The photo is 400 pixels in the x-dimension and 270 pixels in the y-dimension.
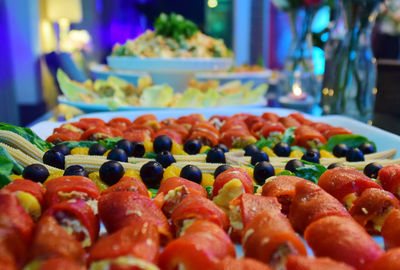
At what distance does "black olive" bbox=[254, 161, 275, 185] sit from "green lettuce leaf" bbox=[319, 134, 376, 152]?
0.53m

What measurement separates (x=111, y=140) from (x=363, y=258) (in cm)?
107

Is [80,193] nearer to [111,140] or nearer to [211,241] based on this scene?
[211,241]

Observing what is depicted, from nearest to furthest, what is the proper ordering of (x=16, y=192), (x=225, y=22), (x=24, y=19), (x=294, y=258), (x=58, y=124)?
1. (x=294, y=258)
2. (x=16, y=192)
3. (x=58, y=124)
4. (x=24, y=19)
5. (x=225, y=22)

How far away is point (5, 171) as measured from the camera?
102cm

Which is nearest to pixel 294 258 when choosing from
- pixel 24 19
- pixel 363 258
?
pixel 363 258

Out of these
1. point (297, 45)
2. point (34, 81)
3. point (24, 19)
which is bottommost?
point (34, 81)

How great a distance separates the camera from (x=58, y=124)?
1.92 m

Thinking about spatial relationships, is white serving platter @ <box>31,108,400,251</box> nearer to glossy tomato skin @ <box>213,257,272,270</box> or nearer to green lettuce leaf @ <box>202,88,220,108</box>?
green lettuce leaf @ <box>202,88,220,108</box>

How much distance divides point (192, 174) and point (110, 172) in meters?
0.24

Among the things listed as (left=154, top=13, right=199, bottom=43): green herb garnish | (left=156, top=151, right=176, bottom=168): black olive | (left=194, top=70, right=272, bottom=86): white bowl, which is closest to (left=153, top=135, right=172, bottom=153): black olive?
(left=156, top=151, right=176, bottom=168): black olive

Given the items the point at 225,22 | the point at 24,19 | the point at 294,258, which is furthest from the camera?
the point at 225,22

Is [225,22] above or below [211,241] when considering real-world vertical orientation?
above

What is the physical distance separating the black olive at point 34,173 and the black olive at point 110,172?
16 centimetres

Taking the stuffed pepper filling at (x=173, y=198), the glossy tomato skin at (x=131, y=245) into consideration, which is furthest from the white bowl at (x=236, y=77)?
the glossy tomato skin at (x=131, y=245)
